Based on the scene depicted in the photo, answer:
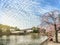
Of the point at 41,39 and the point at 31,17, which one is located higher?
the point at 31,17

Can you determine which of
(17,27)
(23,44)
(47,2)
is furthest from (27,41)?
(47,2)

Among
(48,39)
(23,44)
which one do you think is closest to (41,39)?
(48,39)

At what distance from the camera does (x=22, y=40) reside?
1845 millimetres

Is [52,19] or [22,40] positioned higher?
[52,19]

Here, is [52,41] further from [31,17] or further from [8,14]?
[8,14]

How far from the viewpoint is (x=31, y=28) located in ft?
6.11

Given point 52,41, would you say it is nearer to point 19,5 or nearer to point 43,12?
point 43,12

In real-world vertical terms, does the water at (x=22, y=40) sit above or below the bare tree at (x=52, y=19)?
below

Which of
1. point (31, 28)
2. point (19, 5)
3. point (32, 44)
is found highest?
point (19, 5)

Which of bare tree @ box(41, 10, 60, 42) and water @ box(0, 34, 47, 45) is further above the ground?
bare tree @ box(41, 10, 60, 42)

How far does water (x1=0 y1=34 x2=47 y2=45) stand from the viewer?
184cm

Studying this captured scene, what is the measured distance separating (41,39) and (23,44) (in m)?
0.21

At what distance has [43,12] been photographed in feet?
6.13

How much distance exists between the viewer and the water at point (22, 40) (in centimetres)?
184
